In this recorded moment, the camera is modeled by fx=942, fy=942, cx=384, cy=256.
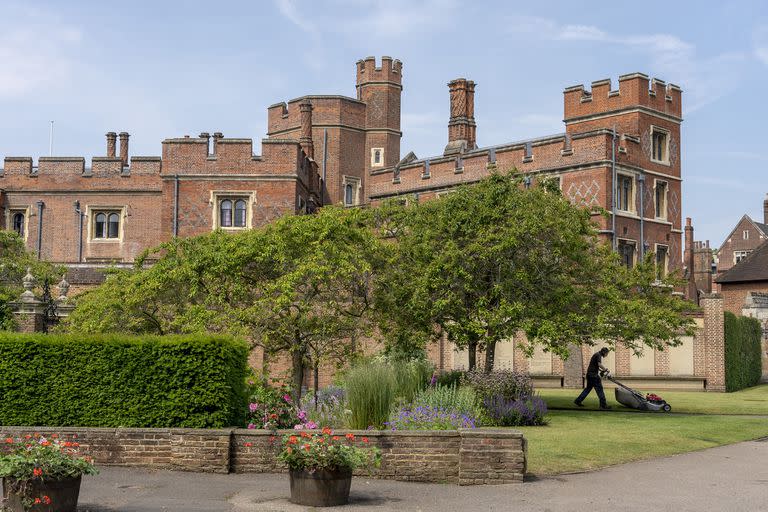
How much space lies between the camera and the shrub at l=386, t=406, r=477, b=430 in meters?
13.1

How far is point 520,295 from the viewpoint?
21734 mm

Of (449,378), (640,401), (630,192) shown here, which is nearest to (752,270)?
(630,192)

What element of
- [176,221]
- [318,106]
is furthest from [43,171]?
[318,106]

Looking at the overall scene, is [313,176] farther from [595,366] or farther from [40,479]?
[40,479]

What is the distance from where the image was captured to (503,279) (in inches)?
866

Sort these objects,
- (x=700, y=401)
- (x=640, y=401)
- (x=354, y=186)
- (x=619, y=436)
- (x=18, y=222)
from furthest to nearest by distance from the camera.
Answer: (x=354, y=186) → (x=18, y=222) → (x=700, y=401) → (x=640, y=401) → (x=619, y=436)

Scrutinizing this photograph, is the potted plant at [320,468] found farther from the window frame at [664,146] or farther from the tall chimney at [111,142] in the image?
the tall chimney at [111,142]

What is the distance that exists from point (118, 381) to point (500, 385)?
8407 millimetres

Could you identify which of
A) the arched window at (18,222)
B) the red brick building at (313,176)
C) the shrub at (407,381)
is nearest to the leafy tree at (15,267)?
the red brick building at (313,176)

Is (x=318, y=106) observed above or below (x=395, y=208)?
above

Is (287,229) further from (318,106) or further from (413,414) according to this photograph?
(318,106)

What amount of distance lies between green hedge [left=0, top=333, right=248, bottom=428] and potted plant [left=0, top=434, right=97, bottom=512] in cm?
339

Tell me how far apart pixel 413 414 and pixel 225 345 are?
113 inches

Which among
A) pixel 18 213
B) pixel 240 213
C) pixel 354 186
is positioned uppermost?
pixel 354 186
